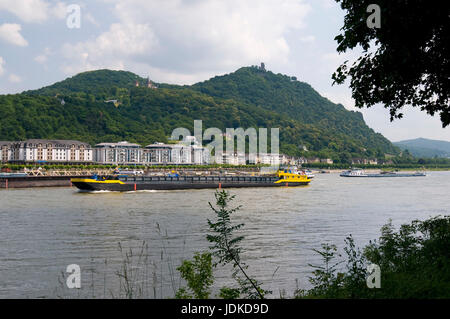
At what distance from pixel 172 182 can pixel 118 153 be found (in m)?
112

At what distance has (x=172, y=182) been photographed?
66188mm

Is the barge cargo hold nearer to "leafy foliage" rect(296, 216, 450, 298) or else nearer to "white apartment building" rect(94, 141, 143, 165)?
"leafy foliage" rect(296, 216, 450, 298)

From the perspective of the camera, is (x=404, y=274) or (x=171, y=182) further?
(x=171, y=182)

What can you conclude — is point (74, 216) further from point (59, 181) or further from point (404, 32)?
point (59, 181)

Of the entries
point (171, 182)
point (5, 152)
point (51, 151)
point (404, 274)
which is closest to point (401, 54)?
point (404, 274)

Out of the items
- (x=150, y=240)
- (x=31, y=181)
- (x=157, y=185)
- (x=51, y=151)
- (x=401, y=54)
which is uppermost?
(x=51, y=151)

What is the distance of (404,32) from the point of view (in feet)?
31.1

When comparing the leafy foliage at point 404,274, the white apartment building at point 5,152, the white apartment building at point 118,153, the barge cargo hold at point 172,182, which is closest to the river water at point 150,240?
the leafy foliage at point 404,274

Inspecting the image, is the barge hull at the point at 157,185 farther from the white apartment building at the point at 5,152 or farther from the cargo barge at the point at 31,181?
the white apartment building at the point at 5,152

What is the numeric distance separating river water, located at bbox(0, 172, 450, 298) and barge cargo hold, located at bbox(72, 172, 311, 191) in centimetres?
1952

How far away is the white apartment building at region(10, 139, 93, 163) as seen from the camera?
146375mm

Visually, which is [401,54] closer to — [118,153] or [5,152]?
[5,152]

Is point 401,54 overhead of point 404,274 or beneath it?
overhead

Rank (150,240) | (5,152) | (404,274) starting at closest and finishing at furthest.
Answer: (404,274) → (150,240) → (5,152)
